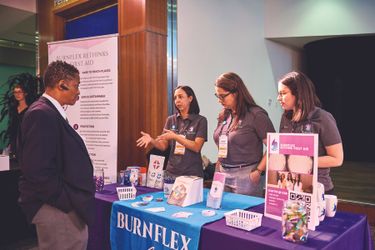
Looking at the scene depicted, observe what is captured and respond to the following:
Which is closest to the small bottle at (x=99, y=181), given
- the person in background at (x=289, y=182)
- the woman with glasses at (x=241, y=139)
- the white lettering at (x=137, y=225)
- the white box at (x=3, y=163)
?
the white lettering at (x=137, y=225)

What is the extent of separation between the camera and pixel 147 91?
315 cm

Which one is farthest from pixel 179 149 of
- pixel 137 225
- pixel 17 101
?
pixel 17 101

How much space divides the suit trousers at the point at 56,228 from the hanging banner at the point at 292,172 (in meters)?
0.86

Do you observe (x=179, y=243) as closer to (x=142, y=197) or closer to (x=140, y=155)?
(x=142, y=197)

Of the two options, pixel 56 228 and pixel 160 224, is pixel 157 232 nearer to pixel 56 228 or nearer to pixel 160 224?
pixel 160 224

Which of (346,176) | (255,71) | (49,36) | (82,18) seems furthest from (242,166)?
(346,176)

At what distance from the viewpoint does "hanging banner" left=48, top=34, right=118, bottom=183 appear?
9.97 ft

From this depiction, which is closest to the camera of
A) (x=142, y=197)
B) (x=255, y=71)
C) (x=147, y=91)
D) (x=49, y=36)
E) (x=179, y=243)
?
(x=179, y=243)

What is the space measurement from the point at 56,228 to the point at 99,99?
174 centimetres

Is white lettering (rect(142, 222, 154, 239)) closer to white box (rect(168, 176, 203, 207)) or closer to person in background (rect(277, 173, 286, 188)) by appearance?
white box (rect(168, 176, 203, 207))

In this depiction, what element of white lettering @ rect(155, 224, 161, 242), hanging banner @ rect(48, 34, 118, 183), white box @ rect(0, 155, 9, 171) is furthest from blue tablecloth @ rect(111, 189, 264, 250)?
white box @ rect(0, 155, 9, 171)

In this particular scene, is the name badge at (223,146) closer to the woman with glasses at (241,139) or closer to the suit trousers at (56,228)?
the woman with glasses at (241,139)

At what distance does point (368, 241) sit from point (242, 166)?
75cm

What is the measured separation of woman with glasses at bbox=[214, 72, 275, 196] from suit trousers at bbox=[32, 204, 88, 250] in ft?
3.06
